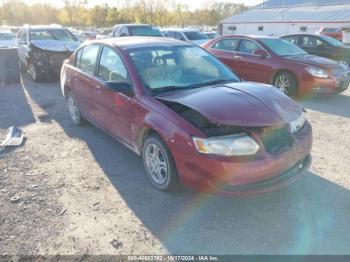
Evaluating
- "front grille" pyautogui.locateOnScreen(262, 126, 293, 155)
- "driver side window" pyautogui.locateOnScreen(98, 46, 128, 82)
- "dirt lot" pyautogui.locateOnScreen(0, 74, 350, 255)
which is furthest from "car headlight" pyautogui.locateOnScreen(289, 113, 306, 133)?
"driver side window" pyautogui.locateOnScreen(98, 46, 128, 82)

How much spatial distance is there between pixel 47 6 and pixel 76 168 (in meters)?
80.2

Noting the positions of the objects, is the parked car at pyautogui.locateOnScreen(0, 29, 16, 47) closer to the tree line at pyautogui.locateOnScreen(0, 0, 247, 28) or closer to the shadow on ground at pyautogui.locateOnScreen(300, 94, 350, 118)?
the shadow on ground at pyautogui.locateOnScreen(300, 94, 350, 118)

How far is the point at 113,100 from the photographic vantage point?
4.26 meters

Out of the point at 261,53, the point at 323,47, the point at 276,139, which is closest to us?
the point at 276,139

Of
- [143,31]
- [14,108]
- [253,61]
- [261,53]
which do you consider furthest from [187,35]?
[14,108]

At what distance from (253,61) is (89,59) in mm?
4647

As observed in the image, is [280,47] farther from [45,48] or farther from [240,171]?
[45,48]

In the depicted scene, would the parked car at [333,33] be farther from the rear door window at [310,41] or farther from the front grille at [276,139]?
the front grille at [276,139]

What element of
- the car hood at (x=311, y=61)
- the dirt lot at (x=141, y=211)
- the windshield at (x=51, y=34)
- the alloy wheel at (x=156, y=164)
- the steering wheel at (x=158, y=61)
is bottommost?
the dirt lot at (x=141, y=211)

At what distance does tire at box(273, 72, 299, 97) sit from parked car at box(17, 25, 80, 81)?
620cm

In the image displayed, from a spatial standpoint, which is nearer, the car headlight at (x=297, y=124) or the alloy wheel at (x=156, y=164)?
the car headlight at (x=297, y=124)

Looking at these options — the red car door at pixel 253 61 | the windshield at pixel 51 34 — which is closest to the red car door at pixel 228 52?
the red car door at pixel 253 61

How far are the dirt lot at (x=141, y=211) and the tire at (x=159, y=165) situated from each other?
0.44ft

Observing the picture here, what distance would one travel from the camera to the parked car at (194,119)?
9.82 feet
